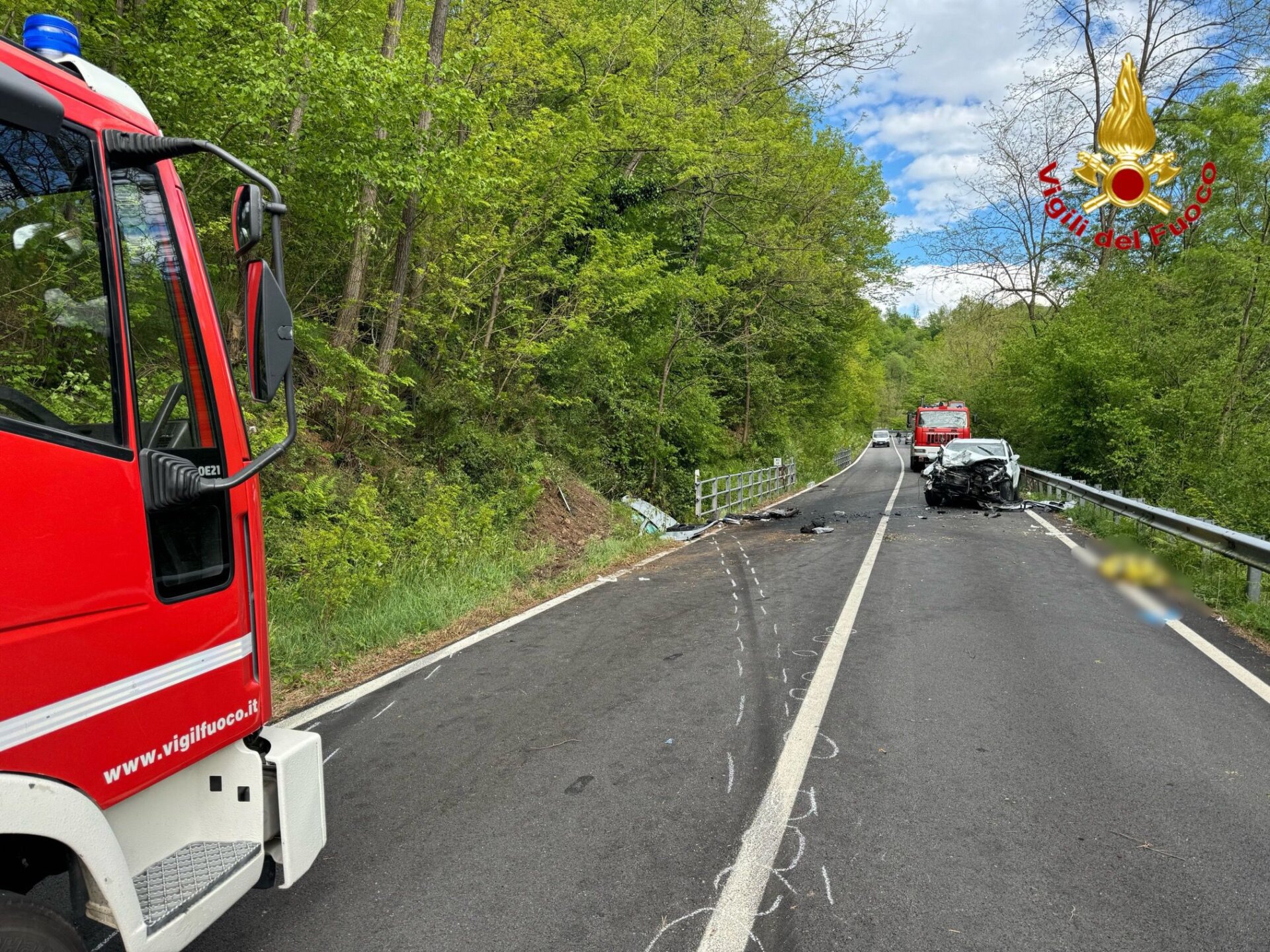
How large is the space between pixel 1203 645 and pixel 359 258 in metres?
10.3

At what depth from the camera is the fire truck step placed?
2010mm

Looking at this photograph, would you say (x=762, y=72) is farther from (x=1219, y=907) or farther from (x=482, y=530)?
(x=1219, y=907)

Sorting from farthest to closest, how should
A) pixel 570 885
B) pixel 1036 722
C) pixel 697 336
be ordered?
1. pixel 697 336
2. pixel 1036 722
3. pixel 570 885

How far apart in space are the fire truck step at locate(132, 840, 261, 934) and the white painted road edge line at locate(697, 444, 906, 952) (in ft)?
5.12

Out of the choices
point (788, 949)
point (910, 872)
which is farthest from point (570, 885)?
point (910, 872)

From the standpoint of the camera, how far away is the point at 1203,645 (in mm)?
6004

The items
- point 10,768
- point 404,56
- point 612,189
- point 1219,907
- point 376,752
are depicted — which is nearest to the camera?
point 10,768

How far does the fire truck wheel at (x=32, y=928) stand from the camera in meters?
1.63

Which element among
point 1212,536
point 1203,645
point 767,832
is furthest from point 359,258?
point 1212,536

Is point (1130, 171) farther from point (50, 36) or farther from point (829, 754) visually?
point (50, 36)

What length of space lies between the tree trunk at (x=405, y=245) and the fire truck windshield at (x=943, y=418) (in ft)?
98.0

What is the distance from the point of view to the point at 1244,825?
3199 millimetres

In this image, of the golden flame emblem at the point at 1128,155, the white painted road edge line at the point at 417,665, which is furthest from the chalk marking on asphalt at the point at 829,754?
the golden flame emblem at the point at 1128,155

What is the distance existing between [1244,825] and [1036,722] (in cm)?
122
